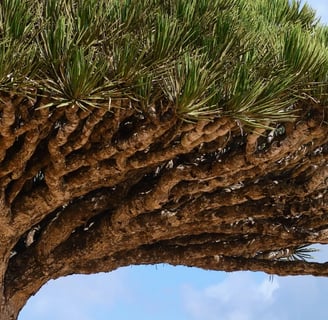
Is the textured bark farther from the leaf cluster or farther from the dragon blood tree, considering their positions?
the leaf cluster

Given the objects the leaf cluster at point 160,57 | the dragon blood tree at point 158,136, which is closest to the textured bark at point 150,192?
the dragon blood tree at point 158,136

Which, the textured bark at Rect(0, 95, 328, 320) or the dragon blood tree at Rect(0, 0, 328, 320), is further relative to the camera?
the textured bark at Rect(0, 95, 328, 320)

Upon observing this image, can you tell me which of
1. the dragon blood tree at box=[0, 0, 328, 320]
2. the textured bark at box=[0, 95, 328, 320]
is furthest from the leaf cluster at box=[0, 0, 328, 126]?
the textured bark at box=[0, 95, 328, 320]

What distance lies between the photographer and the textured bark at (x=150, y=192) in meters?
3.58

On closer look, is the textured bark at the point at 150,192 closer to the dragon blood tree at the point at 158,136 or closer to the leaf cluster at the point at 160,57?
the dragon blood tree at the point at 158,136

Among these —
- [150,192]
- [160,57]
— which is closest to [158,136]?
[160,57]

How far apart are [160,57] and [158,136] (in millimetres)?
488

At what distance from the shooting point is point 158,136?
11.8 ft

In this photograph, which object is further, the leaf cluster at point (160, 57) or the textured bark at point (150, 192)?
the textured bark at point (150, 192)

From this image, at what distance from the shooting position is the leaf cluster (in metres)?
3.06

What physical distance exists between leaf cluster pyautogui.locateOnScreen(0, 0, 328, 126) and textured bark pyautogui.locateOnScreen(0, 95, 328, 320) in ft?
0.57

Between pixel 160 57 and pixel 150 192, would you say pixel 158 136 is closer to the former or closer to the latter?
pixel 160 57

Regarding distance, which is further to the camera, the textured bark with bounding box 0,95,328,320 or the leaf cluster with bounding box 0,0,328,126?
the textured bark with bounding box 0,95,328,320

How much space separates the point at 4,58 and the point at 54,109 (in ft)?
1.79
